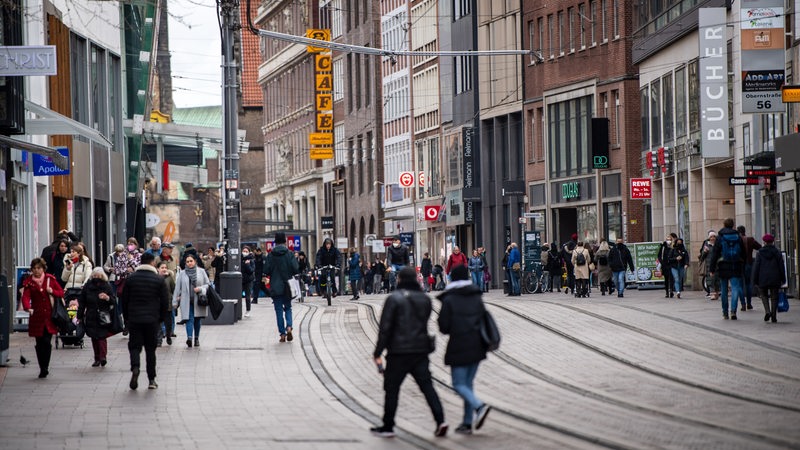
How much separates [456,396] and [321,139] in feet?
242

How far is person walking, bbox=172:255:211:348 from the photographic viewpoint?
1051 inches

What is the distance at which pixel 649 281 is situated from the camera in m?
48.4

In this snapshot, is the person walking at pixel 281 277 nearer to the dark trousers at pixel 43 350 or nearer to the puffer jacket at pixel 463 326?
the dark trousers at pixel 43 350

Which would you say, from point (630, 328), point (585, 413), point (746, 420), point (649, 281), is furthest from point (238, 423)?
point (649, 281)

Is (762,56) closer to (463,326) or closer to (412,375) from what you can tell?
(463,326)

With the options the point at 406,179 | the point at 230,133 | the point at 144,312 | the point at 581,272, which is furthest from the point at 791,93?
the point at 406,179

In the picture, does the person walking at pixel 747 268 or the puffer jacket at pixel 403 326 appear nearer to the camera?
the puffer jacket at pixel 403 326

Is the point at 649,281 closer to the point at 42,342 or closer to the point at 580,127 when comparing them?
the point at 580,127

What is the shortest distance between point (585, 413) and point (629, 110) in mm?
43127

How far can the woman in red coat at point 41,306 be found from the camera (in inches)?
840

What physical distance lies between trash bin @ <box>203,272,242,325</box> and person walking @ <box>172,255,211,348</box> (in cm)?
603

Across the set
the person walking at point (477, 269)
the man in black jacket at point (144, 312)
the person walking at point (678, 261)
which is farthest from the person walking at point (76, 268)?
the person walking at point (477, 269)

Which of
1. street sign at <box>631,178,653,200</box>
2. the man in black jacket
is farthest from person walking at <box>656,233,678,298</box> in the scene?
the man in black jacket

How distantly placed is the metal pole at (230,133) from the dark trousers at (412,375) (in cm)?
1901
